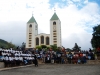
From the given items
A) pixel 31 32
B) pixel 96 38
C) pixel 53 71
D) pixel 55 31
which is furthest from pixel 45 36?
pixel 53 71

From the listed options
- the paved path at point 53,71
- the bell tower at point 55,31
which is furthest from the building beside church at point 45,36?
the paved path at point 53,71

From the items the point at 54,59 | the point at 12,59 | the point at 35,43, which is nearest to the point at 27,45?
the point at 35,43

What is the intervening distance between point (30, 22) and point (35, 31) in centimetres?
632

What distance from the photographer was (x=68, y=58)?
23.6m

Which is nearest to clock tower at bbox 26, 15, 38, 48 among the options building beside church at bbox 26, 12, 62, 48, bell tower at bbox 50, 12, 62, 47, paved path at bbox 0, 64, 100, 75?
building beside church at bbox 26, 12, 62, 48

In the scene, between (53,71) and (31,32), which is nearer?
(53,71)

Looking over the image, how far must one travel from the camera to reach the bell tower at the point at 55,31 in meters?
92.1

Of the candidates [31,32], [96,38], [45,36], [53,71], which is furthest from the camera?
[31,32]

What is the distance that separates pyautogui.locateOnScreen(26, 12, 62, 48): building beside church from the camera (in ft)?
304

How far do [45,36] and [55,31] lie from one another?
249 inches

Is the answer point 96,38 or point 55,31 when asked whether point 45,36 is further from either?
point 96,38

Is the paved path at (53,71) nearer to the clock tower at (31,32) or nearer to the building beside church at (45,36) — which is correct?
the building beside church at (45,36)

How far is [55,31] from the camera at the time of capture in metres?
94.7

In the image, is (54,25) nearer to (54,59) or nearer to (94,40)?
(94,40)
